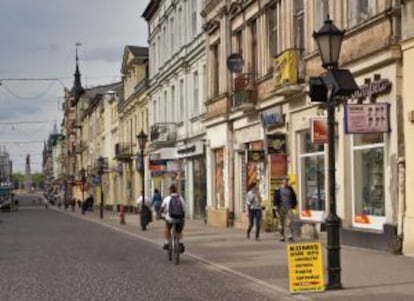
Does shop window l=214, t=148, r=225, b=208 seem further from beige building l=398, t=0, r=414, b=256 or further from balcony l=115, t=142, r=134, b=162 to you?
balcony l=115, t=142, r=134, b=162

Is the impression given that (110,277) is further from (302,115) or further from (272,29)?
(272,29)

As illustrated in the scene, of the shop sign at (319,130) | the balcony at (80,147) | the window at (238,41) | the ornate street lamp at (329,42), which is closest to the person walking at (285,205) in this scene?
the shop sign at (319,130)

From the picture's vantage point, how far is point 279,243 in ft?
77.5

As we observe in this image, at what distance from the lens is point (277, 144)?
26969 mm

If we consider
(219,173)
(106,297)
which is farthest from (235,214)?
(106,297)

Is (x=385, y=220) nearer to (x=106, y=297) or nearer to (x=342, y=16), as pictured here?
(x=342, y=16)

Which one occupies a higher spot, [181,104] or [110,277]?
[181,104]

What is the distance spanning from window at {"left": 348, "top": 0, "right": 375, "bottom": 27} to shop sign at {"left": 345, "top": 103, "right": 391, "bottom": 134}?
2.46 meters

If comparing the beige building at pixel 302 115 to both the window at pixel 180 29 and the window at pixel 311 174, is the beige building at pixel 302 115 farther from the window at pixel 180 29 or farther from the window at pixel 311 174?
the window at pixel 180 29

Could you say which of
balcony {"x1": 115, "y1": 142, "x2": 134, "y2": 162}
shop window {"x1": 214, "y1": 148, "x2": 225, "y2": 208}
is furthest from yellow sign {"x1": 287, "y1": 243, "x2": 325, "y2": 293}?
balcony {"x1": 115, "y1": 142, "x2": 134, "y2": 162}

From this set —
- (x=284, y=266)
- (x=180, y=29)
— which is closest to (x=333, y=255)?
(x=284, y=266)

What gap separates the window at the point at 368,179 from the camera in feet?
65.2

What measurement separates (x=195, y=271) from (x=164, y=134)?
30.6 m

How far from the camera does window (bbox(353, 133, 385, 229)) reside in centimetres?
1988
